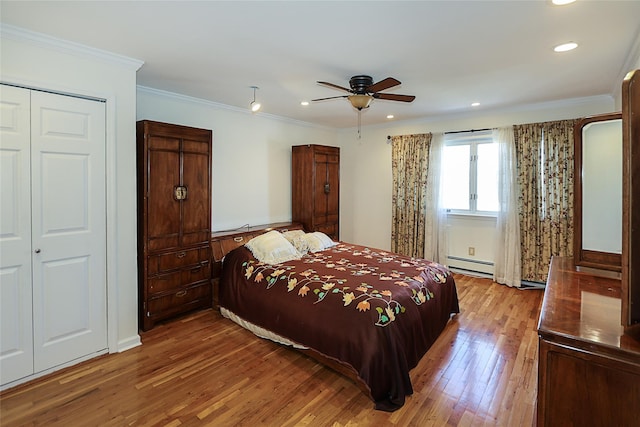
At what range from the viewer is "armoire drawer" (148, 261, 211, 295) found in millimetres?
3299

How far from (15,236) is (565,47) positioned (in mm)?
4385

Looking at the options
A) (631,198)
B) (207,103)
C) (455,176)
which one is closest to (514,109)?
(455,176)

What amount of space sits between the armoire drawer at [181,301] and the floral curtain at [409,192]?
333 centimetres

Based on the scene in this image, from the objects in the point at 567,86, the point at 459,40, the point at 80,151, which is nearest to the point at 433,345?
the point at 459,40

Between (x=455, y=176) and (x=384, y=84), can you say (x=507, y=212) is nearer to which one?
(x=455, y=176)

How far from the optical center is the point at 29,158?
2391 millimetres

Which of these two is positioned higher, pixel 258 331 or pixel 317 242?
pixel 317 242

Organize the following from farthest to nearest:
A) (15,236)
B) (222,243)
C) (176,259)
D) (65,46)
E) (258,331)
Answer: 1. (222,243)
2. (176,259)
3. (258,331)
4. (65,46)
5. (15,236)

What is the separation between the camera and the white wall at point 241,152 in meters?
3.95

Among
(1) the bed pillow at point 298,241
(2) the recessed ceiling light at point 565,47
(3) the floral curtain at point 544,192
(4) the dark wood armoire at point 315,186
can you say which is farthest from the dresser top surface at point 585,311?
(4) the dark wood armoire at point 315,186

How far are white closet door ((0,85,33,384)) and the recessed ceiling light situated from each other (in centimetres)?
402

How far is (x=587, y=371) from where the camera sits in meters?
1.09

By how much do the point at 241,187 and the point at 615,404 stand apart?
437 cm

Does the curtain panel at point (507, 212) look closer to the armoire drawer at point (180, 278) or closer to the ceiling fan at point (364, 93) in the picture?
the ceiling fan at point (364, 93)
